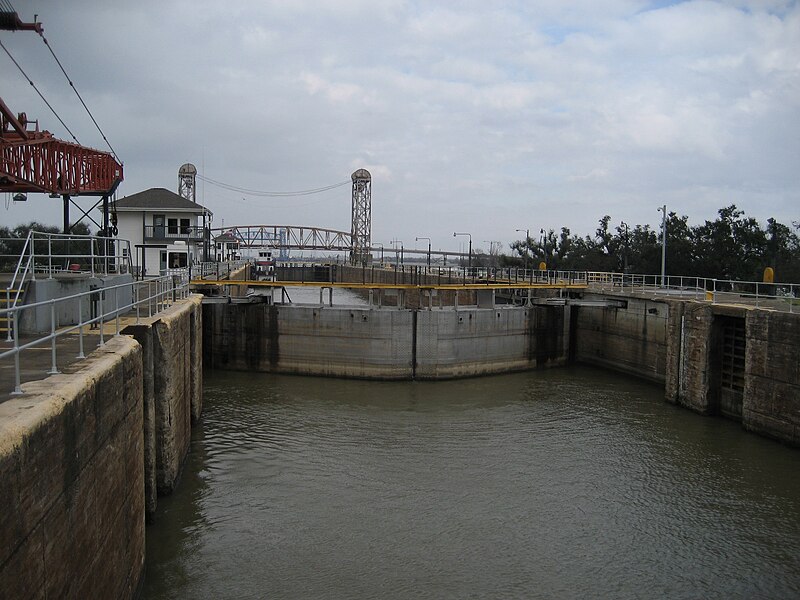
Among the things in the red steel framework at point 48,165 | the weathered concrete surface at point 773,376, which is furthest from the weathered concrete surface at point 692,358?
the red steel framework at point 48,165

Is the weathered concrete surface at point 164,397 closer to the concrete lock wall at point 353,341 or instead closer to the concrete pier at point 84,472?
the concrete pier at point 84,472

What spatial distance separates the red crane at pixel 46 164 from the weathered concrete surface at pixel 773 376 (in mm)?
22124

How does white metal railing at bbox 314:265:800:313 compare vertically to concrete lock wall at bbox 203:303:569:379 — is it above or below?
above

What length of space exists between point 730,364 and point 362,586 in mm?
17197

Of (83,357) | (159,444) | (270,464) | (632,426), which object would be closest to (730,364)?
(632,426)

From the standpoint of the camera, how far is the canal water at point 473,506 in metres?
11.5

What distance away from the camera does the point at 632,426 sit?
2150 centimetres

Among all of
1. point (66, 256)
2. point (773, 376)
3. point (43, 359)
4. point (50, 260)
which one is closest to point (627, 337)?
point (773, 376)

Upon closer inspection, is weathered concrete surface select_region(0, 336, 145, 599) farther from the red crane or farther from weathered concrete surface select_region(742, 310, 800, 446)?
weathered concrete surface select_region(742, 310, 800, 446)

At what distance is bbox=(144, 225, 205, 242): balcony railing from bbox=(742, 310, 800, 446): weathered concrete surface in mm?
28979

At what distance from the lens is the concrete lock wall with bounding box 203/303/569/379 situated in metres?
28.0

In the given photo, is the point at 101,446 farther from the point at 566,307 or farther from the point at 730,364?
the point at 566,307

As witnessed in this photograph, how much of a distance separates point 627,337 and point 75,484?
2784cm

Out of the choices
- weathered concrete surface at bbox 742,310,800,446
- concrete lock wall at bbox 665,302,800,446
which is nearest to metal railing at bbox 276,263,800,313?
concrete lock wall at bbox 665,302,800,446
